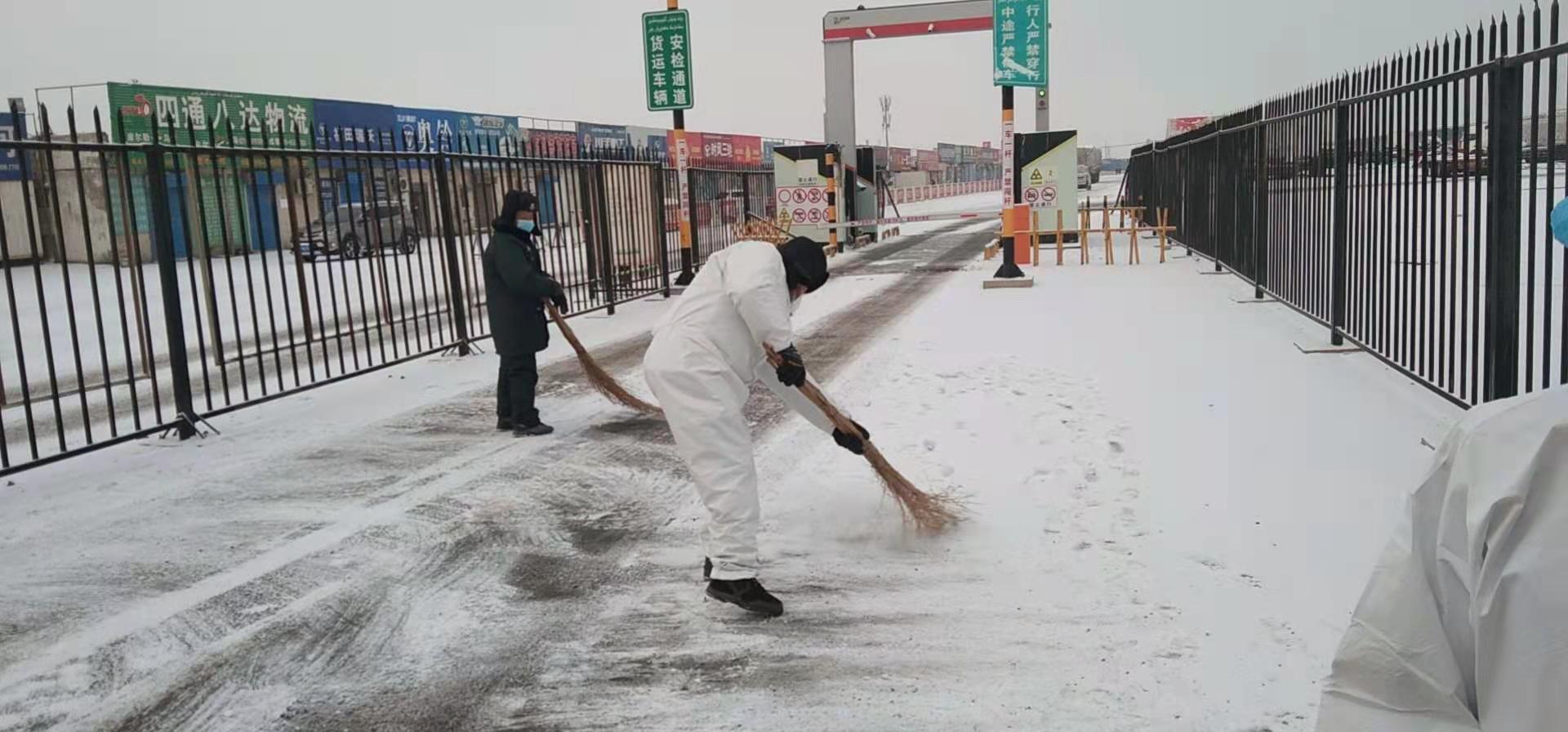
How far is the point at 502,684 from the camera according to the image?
12.0 feet

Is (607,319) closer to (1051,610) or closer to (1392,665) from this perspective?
(1051,610)

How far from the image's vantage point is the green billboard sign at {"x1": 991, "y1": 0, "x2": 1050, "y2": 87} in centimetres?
1494

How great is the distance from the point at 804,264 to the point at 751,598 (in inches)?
52.2

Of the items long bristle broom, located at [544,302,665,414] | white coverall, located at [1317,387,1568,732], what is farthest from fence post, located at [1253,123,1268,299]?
white coverall, located at [1317,387,1568,732]

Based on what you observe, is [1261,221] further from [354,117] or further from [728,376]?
[354,117]

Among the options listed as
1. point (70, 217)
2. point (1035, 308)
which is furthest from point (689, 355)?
point (70, 217)

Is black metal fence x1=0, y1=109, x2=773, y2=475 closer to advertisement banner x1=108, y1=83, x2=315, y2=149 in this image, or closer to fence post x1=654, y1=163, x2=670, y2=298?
fence post x1=654, y1=163, x2=670, y2=298

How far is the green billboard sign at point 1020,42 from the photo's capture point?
1494 centimetres

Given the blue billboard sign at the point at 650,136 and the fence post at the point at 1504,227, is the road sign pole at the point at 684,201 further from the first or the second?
the blue billboard sign at the point at 650,136

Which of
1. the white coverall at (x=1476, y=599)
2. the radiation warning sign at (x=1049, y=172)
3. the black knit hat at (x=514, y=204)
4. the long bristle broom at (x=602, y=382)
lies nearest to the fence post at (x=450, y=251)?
the long bristle broom at (x=602, y=382)

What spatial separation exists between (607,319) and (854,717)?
10524 millimetres

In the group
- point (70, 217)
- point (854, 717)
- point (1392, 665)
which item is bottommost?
point (854, 717)

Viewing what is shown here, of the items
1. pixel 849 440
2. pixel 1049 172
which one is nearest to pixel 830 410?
pixel 849 440

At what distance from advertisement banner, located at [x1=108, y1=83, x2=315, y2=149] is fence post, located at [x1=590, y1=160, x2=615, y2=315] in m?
11.0
